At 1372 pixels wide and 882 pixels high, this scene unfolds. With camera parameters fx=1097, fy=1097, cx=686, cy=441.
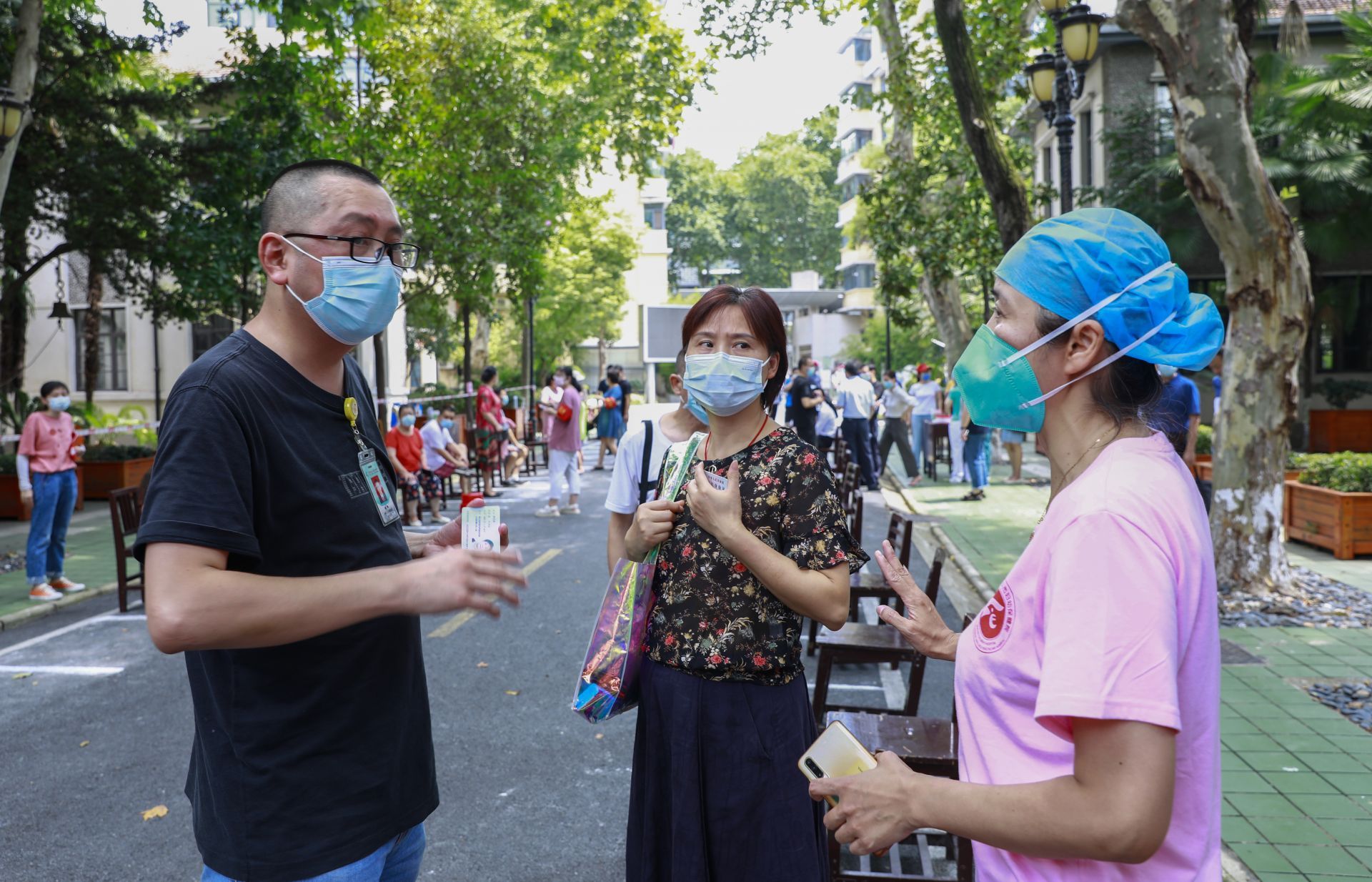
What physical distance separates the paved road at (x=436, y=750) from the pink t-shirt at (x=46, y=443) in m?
1.52

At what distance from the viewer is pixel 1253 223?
26.9 feet

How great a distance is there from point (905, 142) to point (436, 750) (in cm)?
1692

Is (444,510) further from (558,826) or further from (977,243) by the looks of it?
(558,826)

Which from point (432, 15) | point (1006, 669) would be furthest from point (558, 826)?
point (432, 15)

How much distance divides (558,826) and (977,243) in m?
15.2

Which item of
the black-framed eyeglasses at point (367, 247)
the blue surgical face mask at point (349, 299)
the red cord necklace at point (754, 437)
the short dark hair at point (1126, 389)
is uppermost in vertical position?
the black-framed eyeglasses at point (367, 247)

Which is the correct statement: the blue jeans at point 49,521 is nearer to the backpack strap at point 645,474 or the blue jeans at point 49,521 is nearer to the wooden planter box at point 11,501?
the wooden planter box at point 11,501

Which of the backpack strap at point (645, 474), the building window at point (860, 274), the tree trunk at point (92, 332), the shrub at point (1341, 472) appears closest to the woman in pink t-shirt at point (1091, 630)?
the backpack strap at point (645, 474)

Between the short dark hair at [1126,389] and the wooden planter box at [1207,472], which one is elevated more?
the short dark hair at [1126,389]

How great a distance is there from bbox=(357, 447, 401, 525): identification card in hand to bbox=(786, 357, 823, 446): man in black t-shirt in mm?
15157

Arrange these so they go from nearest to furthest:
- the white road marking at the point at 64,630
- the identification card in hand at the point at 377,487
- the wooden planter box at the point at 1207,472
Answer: the identification card in hand at the point at 377,487 → the white road marking at the point at 64,630 → the wooden planter box at the point at 1207,472

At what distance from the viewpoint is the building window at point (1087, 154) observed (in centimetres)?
2538

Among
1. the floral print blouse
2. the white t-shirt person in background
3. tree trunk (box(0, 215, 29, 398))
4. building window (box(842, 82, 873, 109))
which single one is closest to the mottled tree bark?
building window (box(842, 82, 873, 109))

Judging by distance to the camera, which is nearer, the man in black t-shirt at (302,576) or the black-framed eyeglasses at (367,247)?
the man in black t-shirt at (302,576)
